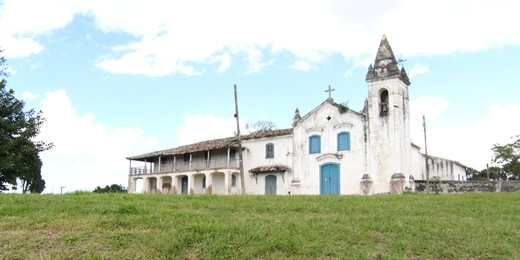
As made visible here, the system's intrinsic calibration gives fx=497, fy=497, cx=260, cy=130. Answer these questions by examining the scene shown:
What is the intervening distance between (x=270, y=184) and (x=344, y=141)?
6.31 m

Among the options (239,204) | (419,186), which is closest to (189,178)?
(419,186)

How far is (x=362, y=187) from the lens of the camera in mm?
28750

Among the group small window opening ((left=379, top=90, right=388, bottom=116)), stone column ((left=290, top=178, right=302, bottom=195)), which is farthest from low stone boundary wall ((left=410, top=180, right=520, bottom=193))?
stone column ((left=290, top=178, right=302, bottom=195))

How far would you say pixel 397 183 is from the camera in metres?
27.5

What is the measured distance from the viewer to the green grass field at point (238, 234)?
8.05 metres

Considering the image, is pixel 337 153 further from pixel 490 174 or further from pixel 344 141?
pixel 490 174

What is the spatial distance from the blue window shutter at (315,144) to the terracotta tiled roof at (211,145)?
76.9 inches

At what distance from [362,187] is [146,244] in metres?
22.0

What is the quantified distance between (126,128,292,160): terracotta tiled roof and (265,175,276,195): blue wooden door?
9.34ft

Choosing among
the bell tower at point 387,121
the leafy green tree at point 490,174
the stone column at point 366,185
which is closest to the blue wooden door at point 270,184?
the stone column at point 366,185

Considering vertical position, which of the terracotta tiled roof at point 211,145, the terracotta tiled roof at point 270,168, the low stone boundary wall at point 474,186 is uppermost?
the terracotta tiled roof at point 211,145

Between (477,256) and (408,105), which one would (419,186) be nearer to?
(408,105)

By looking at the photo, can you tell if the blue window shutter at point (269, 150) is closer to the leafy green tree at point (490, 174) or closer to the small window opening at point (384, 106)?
the small window opening at point (384, 106)

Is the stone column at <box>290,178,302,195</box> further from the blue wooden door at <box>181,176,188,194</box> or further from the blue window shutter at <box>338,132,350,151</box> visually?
the blue wooden door at <box>181,176,188,194</box>
